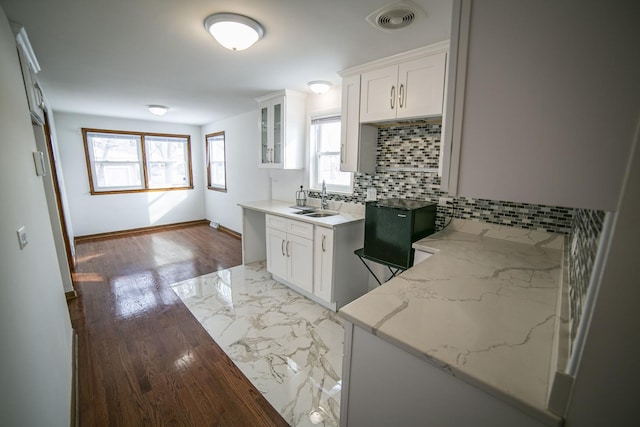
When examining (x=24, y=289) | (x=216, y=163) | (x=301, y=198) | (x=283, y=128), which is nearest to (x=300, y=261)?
(x=301, y=198)

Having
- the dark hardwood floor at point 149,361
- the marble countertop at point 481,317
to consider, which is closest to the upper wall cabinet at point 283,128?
the dark hardwood floor at point 149,361

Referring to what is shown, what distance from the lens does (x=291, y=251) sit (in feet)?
9.52

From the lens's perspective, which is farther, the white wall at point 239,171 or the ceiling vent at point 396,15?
the white wall at point 239,171

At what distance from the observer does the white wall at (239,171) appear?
4.46m

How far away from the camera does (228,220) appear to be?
18.0ft

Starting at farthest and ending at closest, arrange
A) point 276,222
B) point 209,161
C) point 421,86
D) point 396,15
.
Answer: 1. point 209,161
2. point 276,222
3. point 421,86
4. point 396,15

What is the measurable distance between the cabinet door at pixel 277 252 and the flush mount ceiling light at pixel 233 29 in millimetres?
1818

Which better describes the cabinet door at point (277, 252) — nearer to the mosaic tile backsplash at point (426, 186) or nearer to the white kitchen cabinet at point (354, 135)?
the mosaic tile backsplash at point (426, 186)

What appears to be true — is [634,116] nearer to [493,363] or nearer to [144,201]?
[493,363]

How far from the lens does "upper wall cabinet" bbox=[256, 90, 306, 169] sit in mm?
3260

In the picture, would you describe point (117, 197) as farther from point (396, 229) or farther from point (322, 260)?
point (396, 229)

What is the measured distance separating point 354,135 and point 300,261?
54.2 inches

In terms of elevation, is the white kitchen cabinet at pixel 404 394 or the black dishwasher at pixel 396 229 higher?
the black dishwasher at pixel 396 229

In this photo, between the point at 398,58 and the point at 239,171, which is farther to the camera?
the point at 239,171
